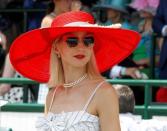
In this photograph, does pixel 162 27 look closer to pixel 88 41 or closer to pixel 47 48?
pixel 47 48

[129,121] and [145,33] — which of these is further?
[145,33]

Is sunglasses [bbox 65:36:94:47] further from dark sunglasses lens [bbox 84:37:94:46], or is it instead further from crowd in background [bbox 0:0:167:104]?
crowd in background [bbox 0:0:167:104]

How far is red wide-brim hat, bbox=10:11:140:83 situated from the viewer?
4.33m

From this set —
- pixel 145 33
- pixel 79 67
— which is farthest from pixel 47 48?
pixel 145 33

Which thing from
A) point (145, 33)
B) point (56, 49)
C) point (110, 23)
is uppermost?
point (56, 49)

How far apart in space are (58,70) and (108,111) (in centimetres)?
52

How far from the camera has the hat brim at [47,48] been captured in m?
4.45

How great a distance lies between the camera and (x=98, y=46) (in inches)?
182

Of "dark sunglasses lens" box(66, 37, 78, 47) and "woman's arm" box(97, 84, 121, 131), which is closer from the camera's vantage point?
"woman's arm" box(97, 84, 121, 131)

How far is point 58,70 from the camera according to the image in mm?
4434

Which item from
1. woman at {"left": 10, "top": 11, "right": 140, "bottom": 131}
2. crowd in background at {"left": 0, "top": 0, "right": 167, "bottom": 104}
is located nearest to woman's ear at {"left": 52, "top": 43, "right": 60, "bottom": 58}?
woman at {"left": 10, "top": 11, "right": 140, "bottom": 131}

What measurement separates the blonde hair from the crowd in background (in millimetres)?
3023

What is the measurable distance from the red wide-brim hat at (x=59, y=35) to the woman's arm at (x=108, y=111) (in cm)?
41

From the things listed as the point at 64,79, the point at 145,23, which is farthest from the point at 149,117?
the point at 64,79
